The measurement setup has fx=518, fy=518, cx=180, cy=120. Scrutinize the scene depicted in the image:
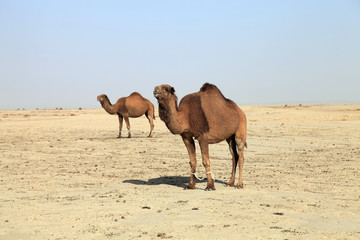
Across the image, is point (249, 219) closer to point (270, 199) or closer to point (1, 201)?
point (270, 199)

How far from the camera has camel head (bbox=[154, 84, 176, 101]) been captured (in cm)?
1030

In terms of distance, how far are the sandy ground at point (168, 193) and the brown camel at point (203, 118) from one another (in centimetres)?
106

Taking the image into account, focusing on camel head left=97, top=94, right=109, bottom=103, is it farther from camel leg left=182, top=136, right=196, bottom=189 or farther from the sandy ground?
camel leg left=182, top=136, right=196, bottom=189

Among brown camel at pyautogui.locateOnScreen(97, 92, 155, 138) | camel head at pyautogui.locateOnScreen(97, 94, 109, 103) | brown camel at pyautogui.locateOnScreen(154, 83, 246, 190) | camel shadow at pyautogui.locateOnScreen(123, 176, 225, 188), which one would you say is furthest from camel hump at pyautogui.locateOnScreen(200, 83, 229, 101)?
camel head at pyautogui.locateOnScreen(97, 94, 109, 103)

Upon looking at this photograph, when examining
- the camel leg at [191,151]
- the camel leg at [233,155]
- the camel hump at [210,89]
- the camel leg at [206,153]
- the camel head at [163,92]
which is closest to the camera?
the camel head at [163,92]

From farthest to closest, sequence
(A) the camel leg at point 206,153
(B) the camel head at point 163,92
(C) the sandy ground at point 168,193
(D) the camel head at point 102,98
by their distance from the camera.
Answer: (D) the camel head at point 102,98, (A) the camel leg at point 206,153, (B) the camel head at point 163,92, (C) the sandy ground at point 168,193

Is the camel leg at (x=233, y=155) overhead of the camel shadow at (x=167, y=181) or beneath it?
overhead

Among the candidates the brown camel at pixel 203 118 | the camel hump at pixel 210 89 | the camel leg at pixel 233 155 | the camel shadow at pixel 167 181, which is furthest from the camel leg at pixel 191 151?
A: the camel hump at pixel 210 89

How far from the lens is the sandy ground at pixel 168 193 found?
757 centimetres

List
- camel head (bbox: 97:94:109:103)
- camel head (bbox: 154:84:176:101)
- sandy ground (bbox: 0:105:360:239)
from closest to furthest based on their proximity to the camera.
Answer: sandy ground (bbox: 0:105:360:239) < camel head (bbox: 154:84:176:101) < camel head (bbox: 97:94:109:103)

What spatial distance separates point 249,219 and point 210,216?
0.63 metres

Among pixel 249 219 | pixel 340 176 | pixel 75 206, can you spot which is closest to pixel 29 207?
pixel 75 206

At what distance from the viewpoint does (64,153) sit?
760 inches

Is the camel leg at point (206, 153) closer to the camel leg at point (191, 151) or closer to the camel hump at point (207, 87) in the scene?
the camel leg at point (191, 151)
